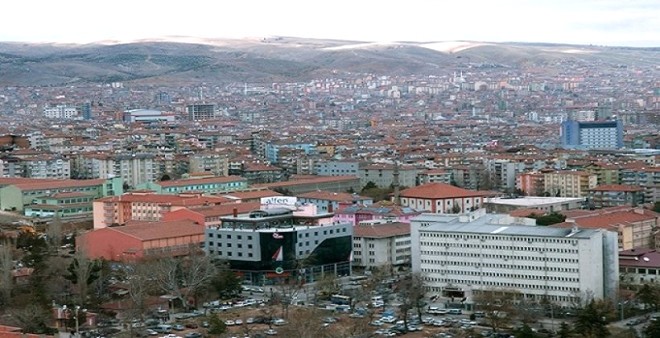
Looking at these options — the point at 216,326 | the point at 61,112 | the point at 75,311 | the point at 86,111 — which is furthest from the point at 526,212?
the point at 61,112

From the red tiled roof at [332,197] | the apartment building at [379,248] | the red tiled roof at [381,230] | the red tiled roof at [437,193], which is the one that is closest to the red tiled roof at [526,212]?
the red tiled roof at [437,193]

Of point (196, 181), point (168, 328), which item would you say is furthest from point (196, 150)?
point (168, 328)

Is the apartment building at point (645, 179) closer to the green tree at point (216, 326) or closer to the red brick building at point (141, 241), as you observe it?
the red brick building at point (141, 241)

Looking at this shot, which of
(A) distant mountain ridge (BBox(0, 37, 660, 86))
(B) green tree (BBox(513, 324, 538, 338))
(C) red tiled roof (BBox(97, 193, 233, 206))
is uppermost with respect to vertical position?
(A) distant mountain ridge (BBox(0, 37, 660, 86))

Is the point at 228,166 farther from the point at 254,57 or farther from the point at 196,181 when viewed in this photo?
the point at 254,57

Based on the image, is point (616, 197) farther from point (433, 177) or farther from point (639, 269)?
point (639, 269)

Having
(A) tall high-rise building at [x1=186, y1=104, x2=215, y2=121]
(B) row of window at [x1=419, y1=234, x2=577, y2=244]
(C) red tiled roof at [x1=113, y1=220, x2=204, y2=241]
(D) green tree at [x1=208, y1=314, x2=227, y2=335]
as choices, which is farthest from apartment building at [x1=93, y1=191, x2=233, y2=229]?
(A) tall high-rise building at [x1=186, y1=104, x2=215, y2=121]

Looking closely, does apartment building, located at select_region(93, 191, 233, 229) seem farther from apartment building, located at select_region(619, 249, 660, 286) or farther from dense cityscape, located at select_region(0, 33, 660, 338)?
apartment building, located at select_region(619, 249, 660, 286)
